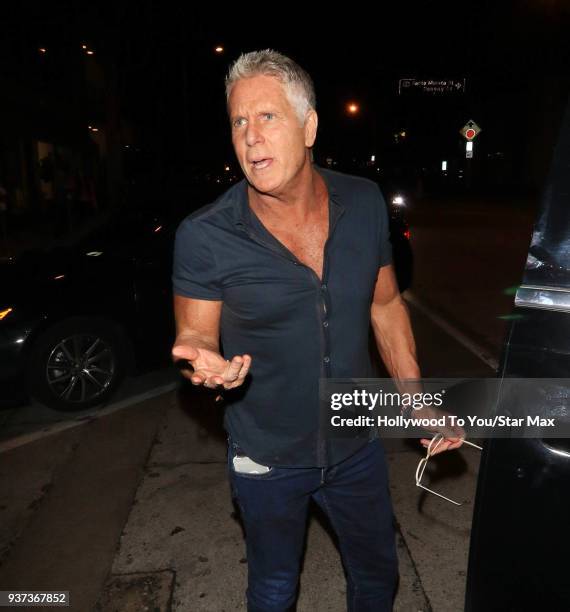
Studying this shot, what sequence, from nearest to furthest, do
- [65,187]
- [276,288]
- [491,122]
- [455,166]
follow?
[276,288] < [65,187] < [491,122] < [455,166]

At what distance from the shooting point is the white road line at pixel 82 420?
4258 millimetres

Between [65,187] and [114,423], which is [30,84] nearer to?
[65,187]

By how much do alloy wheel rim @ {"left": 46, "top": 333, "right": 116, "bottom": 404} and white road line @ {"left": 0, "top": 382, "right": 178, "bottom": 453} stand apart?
155 millimetres

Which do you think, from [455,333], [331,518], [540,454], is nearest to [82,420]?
[331,518]

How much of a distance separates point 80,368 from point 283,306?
3442 millimetres

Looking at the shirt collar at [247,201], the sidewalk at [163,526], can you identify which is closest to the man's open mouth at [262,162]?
the shirt collar at [247,201]

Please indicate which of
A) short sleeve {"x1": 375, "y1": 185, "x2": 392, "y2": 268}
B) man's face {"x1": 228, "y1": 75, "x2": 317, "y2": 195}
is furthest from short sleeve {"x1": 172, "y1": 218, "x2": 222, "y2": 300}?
short sleeve {"x1": 375, "y1": 185, "x2": 392, "y2": 268}

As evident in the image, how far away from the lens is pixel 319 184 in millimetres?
1967

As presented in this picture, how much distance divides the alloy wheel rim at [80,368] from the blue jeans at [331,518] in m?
3.06

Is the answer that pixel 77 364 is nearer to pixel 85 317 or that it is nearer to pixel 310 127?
pixel 85 317

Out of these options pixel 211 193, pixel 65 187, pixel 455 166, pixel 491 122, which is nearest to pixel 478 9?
pixel 491 122

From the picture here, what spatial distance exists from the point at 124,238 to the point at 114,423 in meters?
1.78

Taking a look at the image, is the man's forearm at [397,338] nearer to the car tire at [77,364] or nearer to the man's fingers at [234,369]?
the man's fingers at [234,369]

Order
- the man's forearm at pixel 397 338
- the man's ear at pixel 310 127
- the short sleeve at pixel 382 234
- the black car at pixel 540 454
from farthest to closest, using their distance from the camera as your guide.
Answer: the man's forearm at pixel 397 338
the short sleeve at pixel 382 234
the man's ear at pixel 310 127
the black car at pixel 540 454
